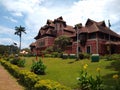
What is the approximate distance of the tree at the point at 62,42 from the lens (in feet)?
195

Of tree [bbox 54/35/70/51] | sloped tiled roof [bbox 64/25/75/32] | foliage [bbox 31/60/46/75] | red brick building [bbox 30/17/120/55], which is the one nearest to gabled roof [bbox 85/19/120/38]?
red brick building [bbox 30/17/120/55]

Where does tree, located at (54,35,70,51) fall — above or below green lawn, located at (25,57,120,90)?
above

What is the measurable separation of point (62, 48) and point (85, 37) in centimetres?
856

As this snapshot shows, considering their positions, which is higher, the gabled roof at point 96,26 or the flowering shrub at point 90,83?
the gabled roof at point 96,26

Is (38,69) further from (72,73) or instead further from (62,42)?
(62,42)

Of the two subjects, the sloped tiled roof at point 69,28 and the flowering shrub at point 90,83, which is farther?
the sloped tiled roof at point 69,28

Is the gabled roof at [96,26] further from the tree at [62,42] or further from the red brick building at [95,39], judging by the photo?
the tree at [62,42]

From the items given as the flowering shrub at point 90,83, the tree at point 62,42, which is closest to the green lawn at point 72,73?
the flowering shrub at point 90,83

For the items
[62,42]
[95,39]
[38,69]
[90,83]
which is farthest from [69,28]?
[90,83]

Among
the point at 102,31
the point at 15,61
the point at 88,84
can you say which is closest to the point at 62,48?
the point at 102,31

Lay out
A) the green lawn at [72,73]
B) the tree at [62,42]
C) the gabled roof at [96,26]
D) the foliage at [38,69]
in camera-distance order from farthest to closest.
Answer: the tree at [62,42]
the gabled roof at [96,26]
the foliage at [38,69]
the green lawn at [72,73]

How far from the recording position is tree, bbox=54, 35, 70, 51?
59531 mm

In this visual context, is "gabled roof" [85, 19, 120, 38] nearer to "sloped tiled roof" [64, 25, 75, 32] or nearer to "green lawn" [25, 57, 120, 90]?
"sloped tiled roof" [64, 25, 75, 32]

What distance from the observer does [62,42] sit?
59.8m
